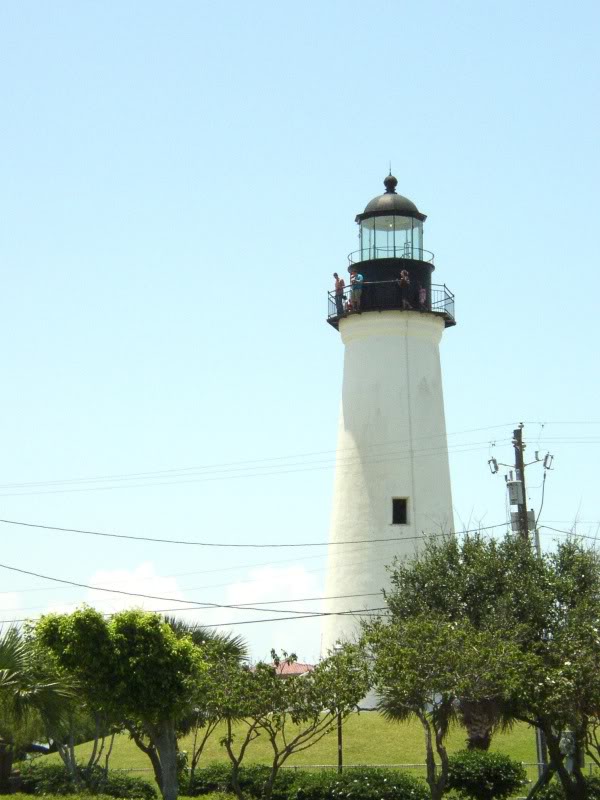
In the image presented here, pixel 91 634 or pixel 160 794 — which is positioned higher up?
pixel 91 634

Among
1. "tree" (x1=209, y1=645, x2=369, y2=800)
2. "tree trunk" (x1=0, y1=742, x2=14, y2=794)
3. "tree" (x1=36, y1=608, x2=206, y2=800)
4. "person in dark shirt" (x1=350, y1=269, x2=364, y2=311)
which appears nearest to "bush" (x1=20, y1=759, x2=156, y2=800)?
"tree trunk" (x1=0, y1=742, x2=14, y2=794)

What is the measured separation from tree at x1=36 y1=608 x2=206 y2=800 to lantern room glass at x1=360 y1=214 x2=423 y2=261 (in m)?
16.6

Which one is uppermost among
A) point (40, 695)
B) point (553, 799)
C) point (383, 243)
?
point (383, 243)

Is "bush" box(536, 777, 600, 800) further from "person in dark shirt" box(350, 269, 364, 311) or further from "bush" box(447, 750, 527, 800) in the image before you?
"person in dark shirt" box(350, 269, 364, 311)

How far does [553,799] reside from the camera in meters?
27.2

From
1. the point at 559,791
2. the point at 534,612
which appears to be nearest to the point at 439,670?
the point at 534,612

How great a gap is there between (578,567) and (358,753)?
9258mm

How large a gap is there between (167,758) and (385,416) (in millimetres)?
14421

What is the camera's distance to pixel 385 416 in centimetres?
3891

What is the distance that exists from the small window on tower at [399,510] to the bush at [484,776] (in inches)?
400

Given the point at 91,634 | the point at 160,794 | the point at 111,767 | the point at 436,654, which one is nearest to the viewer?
the point at 436,654

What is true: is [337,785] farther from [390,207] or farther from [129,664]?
[390,207]

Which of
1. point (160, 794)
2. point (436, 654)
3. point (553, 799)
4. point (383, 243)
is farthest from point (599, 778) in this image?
point (383, 243)

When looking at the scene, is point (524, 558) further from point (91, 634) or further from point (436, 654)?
point (91, 634)
